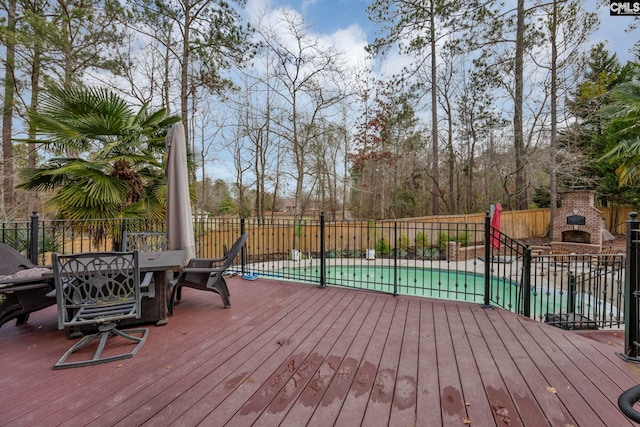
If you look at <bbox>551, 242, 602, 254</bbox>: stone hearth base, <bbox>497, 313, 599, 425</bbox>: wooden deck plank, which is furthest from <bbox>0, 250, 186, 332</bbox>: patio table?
<bbox>551, 242, 602, 254</bbox>: stone hearth base

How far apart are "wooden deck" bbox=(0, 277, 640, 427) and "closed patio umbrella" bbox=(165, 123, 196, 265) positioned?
3.23 feet

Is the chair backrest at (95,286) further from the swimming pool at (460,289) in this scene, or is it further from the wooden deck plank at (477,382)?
the swimming pool at (460,289)

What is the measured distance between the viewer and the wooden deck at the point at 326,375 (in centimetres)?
163

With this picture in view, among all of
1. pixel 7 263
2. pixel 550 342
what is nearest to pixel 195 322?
pixel 7 263

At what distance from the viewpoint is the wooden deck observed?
1.63 metres

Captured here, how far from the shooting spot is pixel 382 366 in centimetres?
215

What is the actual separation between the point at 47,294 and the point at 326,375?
260 centimetres

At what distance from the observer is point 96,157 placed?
4492mm

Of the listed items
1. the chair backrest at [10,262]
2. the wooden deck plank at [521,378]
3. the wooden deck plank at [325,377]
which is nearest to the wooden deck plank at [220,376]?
the wooden deck plank at [325,377]

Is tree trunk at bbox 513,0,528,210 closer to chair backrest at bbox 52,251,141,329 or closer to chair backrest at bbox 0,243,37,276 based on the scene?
chair backrest at bbox 52,251,141,329

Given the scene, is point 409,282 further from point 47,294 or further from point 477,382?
point 47,294

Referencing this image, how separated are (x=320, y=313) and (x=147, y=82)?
10.4m

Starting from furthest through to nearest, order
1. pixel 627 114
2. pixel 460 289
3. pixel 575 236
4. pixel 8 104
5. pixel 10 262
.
Answer: pixel 575 236 < pixel 8 104 < pixel 460 289 < pixel 627 114 < pixel 10 262

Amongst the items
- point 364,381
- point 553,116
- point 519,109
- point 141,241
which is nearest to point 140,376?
point 364,381
